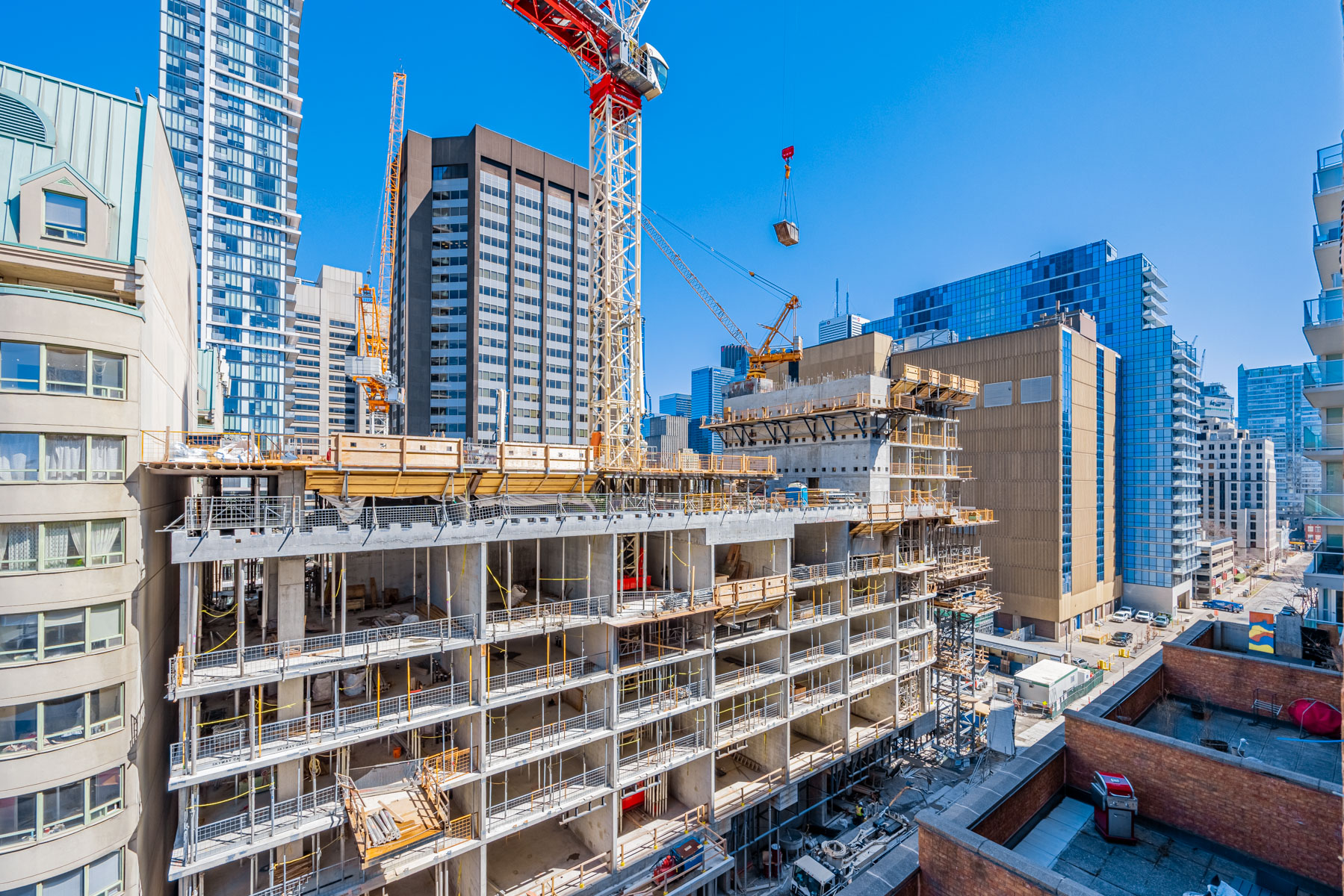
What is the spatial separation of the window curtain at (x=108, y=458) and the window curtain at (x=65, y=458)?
251 mm

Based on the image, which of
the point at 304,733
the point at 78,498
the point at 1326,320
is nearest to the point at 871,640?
the point at 1326,320

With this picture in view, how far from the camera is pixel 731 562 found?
34500 millimetres

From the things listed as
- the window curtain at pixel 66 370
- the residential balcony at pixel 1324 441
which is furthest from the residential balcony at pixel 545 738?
the residential balcony at pixel 1324 441

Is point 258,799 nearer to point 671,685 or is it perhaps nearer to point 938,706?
point 671,685

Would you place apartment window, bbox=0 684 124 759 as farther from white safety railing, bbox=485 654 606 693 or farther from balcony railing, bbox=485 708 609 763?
balcony railing, bbox=485 708 609 763

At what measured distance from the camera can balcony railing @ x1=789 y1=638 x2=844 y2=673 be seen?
107 ft

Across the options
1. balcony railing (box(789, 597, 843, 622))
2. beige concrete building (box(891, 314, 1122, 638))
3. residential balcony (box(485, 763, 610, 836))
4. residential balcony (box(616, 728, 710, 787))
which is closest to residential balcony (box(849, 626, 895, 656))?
balcony railing (box(789, 597, 843, 622))

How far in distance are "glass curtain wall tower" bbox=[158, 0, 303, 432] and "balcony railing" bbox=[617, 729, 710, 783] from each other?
77.1 metres

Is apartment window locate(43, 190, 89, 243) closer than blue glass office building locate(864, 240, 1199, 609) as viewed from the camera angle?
Yes

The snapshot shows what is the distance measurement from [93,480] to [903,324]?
14326 centimetres

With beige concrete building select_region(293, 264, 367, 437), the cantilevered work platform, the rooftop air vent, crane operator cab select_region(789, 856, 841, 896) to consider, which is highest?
beige concrete building select_region(293, 264, 367, 437)

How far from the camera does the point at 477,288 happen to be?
3878 inches

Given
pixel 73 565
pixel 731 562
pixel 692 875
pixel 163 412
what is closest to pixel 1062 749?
pixel 692 875

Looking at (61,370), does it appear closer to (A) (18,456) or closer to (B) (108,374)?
(B) (108,374)
